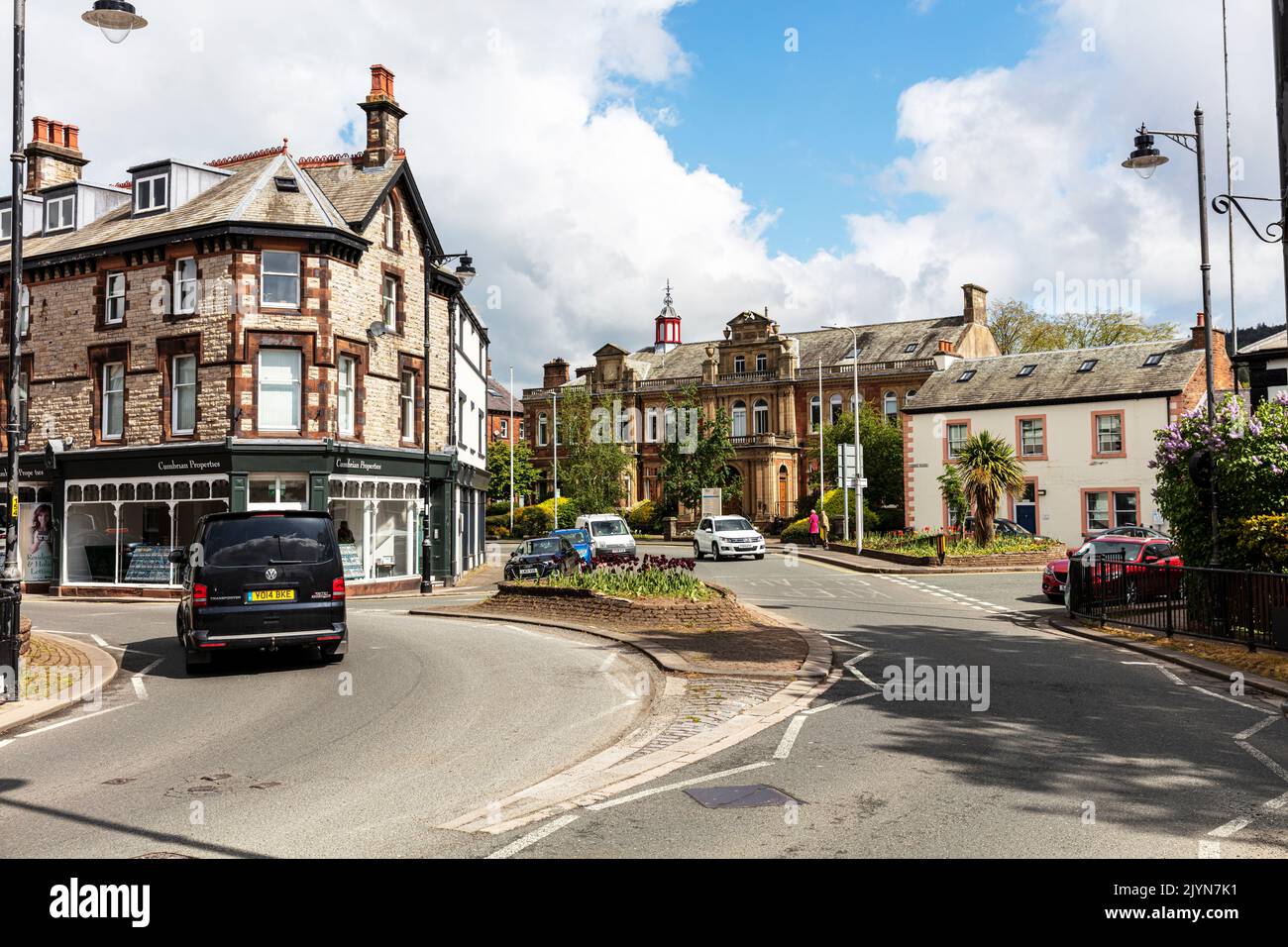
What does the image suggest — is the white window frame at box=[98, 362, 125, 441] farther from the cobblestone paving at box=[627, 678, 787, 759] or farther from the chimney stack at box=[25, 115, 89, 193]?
the cobblestone paving at box=[627, 678, 787, 759]

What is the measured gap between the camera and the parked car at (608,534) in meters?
37.7

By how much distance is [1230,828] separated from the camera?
6199 mm

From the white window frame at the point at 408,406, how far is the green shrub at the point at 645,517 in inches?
1560

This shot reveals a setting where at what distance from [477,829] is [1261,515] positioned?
13.9 metres

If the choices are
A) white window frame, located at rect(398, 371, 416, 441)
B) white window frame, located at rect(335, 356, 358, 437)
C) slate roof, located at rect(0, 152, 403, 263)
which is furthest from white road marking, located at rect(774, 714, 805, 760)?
white window frame, located at rect(398, 371, 416, 441)

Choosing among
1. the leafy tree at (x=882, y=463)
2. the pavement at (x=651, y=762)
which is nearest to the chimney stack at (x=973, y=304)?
the leafy tree at (x=882, y=463)

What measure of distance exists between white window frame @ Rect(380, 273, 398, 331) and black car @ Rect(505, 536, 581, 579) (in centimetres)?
819

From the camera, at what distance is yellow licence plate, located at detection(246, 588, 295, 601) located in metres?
13.0

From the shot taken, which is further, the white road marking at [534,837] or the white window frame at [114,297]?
the white window frame at [114,297]

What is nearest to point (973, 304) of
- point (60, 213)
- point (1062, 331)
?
point (1062, 331)

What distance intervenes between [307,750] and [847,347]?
236ft

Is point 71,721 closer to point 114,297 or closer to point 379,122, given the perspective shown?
point 114,297

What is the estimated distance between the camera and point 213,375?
2886 centimetres

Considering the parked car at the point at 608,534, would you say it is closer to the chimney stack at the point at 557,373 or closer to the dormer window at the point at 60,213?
the dormer window at the point at 60,213
